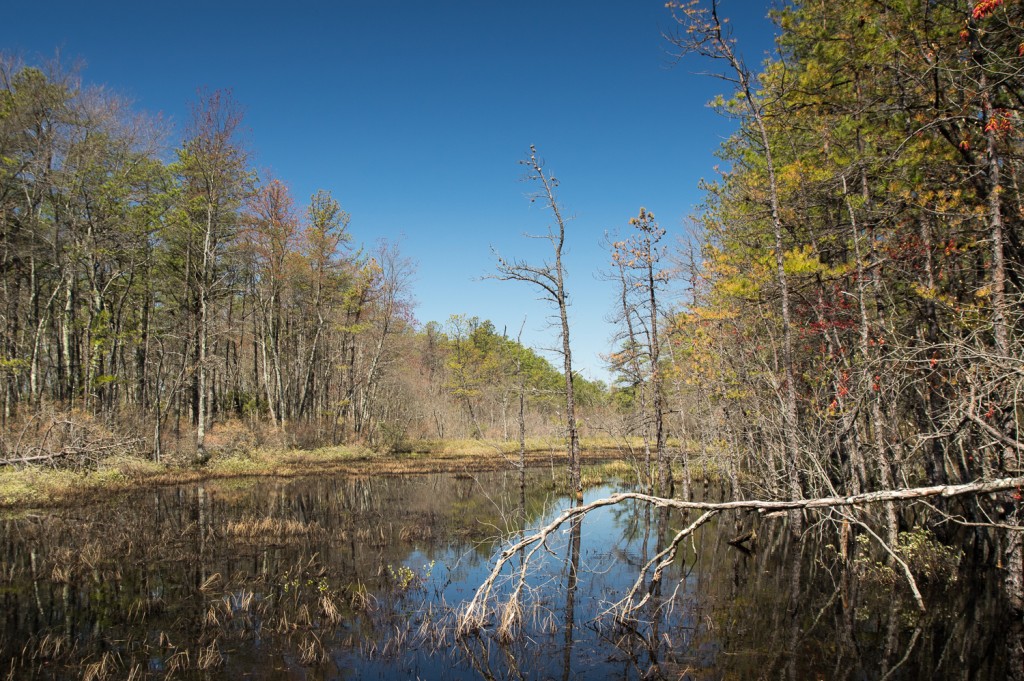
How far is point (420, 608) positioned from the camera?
9.48m

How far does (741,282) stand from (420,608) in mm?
11133

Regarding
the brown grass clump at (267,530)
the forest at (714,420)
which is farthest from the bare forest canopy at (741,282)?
the brown grass clump at (267,530)

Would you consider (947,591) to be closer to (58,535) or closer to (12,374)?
(58,535)

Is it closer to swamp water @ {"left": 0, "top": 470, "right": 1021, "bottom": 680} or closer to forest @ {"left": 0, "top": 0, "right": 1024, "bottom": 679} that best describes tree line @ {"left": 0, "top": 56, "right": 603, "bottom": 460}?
forest @ {"left": 0, "top": 0, "right": 1024, "bottom": 679}

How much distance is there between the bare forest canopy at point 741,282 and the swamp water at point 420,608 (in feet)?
7.57

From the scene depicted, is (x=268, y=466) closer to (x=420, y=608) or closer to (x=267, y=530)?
(x=267, y=530)

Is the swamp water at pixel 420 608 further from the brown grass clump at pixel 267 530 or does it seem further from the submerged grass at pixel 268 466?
the submerged grass at pixel 268 466

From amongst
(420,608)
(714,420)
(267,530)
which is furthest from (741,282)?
(267,530)

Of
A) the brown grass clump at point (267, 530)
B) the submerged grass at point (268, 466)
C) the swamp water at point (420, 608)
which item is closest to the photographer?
the swamp water at point (420, 608)

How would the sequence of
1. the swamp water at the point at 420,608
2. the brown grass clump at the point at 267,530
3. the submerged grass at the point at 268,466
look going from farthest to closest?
the submerged grass at the point at 268,466 → the brown grass clump at the point at 267,530 → the swamp water at the point at 420,608

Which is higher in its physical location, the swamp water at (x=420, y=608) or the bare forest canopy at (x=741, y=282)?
the bare forest canopy at (x=741, y=282)

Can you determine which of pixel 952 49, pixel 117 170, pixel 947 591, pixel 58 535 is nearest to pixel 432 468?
pixel 58 535

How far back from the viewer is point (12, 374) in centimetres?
2377

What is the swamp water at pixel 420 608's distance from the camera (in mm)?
7227
